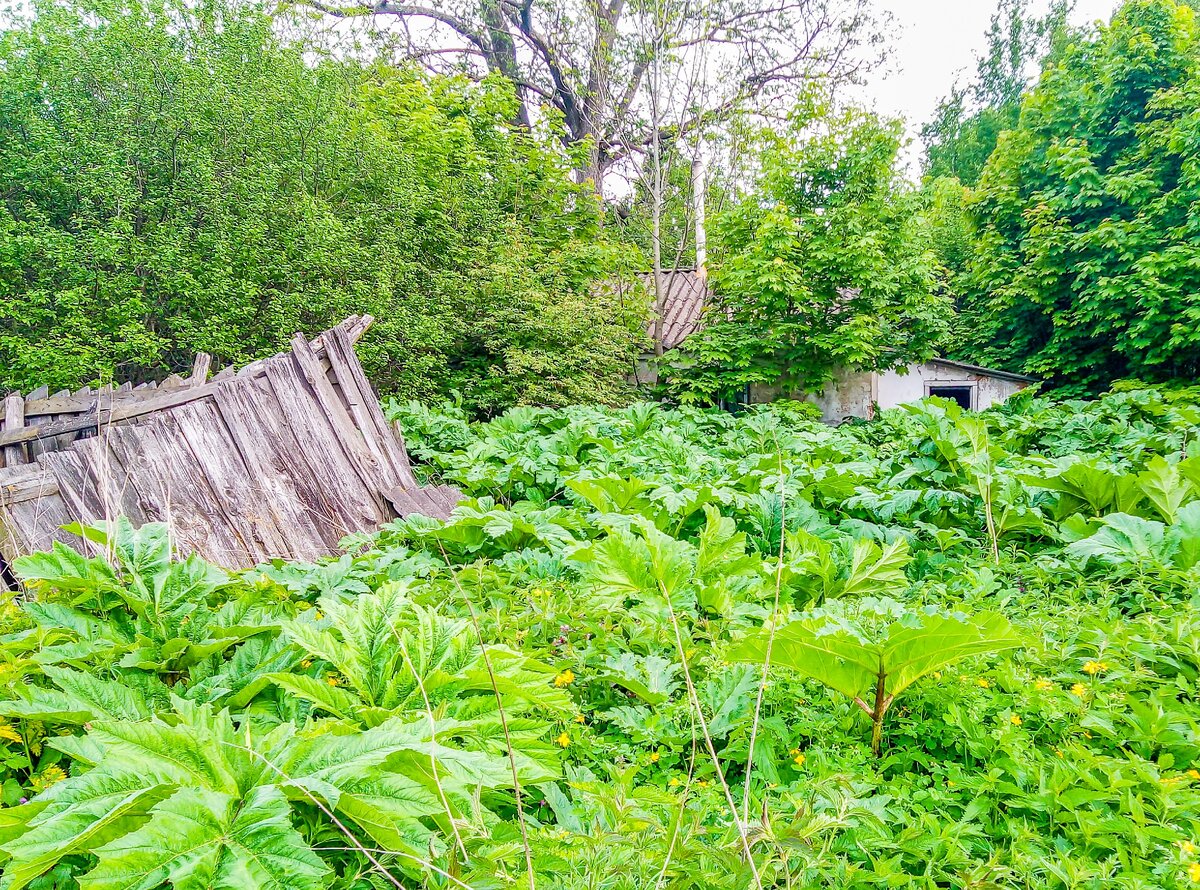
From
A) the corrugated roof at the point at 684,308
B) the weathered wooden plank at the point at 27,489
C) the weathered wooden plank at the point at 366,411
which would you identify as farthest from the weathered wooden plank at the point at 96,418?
the corrugated roof at the point at 684,308

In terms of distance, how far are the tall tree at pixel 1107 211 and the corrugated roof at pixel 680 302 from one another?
7.00m

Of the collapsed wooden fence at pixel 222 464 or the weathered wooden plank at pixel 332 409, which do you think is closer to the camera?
the collapsed wooden fence at pixel 222 464

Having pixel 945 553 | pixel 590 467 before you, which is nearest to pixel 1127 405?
pixel 945 553

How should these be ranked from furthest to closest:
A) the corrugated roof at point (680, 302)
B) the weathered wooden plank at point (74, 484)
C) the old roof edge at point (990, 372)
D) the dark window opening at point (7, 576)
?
the corrugated roof at point (680, 302), the old roof edge at point (990, 372), the weathered wooden plank at point (74, 484), the dark window opening at point (7, 576)

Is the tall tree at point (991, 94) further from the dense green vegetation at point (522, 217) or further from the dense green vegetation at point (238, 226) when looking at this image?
the dense green vegetation at point (238, 226)

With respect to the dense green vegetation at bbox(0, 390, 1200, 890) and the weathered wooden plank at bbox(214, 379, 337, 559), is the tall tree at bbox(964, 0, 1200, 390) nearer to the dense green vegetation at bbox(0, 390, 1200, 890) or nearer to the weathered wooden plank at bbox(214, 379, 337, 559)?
the dense green vegetation at bbox(0, 390, 1200, 890)

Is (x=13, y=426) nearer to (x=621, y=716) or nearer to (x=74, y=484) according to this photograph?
(x=74, y=484)

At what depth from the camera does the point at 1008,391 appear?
51.1ft

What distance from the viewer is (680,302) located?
58.0 ft

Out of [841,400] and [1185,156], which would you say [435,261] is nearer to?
[841,400]

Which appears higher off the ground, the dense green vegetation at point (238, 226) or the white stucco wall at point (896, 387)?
the dense green vegetation at point (238, 226)

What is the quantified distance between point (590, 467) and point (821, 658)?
3518 mm

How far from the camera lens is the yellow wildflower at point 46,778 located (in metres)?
1.62

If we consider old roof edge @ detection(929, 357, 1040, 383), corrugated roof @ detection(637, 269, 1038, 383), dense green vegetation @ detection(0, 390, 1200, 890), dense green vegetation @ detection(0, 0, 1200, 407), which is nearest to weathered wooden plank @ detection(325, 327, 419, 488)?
dense green vegetation @ detection(0, 390, 1200, 890)
